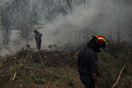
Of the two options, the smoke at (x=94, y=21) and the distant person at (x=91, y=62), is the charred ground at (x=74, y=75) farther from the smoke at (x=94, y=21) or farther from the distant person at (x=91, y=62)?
the smoke at (x=94, y=21)

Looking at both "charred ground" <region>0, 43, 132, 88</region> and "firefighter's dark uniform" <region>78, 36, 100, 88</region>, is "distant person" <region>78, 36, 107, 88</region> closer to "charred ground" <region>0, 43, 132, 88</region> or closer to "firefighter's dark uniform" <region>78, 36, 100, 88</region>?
"firefighter's dark uniform" <region>78, 36, 100, 88</region>

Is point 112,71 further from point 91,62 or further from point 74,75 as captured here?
point 74,75

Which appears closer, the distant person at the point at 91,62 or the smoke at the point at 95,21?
the distant person at the point at 91,62

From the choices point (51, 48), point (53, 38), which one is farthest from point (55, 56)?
point (53, 38)

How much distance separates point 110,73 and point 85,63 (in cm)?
131

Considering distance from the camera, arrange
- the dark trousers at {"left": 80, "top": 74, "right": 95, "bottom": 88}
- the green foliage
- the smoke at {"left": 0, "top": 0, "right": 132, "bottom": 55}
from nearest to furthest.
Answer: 1. the dark trousers at {"left": 80, "top": 74, "right": 95, "bottom": 88}
2. the green foliage
3. the smoke at {"left": 0, "top": 0, "right": 132, "bottom": 55}

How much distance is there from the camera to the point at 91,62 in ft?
7.34

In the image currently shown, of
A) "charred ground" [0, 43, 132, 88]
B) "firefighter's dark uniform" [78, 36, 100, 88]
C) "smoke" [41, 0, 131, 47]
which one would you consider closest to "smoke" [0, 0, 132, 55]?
"smoke" [41, 0, 131, 47]

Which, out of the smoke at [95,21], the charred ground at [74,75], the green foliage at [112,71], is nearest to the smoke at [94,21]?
the smoke at [95,21]

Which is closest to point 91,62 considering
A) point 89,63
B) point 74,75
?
point 89,63

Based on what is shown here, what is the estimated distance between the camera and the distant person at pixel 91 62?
7.35 ft

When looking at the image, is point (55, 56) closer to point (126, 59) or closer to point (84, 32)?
point (84, 32)

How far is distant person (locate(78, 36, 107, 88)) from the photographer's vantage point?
7.35 feet

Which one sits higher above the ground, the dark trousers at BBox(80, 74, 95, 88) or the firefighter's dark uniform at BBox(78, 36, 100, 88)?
the firefighter's dark uniform at BBox(78, 36, 100, 88)
